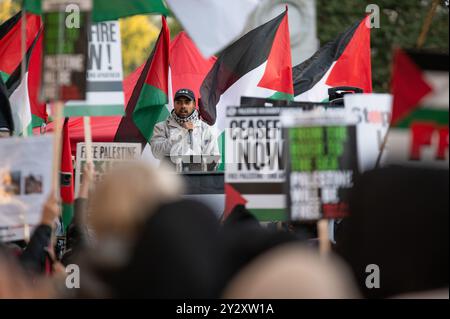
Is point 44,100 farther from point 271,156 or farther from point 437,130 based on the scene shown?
point 437,130

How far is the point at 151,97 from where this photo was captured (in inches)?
396

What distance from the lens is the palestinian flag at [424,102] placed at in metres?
5.94

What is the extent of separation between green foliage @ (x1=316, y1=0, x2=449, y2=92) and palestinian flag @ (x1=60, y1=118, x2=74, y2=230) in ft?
50.6

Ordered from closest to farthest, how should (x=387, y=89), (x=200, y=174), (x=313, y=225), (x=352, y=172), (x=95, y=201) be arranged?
1. (x=95, y=201)
2. (x=352, y=172)
3. (x=200, y=174)
4. (x=313, y=225)
5. (x=387, y=89)

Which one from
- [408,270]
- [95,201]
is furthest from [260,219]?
[95,201]

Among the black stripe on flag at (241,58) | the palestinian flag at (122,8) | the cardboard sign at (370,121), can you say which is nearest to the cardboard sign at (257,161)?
the cardboard sign at (370,121)

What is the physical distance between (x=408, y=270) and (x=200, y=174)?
11.5 feet

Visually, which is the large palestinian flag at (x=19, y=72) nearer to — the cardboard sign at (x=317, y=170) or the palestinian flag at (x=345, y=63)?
the palestinian flag at (x=345, y=63)

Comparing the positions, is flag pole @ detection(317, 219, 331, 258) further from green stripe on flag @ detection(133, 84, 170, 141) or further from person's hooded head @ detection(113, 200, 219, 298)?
green stripe on flag @ detection(133, 84, 170, 141)

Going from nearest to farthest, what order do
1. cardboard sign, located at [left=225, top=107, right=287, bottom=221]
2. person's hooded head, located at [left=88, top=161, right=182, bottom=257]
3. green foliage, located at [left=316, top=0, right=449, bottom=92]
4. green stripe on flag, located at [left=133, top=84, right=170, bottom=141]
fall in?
person's hooded head, located at [left=88, top=161, right=182, bottom=257] < cardboard sign, located at [left=225, top=107, right=287, bottom=221] < green stripe on flag, located at [left=133, top=84, right=170, bottom=141] < green foliage, located at [left=316, top=0, right=449, bottom=92]

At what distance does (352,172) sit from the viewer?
251 inches

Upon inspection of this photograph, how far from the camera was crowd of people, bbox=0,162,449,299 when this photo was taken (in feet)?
13.7

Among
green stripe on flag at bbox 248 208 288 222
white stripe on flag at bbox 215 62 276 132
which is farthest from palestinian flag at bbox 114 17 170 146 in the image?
green stripe on flag at bbox 248 208 288 222

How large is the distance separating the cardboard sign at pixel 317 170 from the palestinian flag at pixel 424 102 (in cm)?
41
